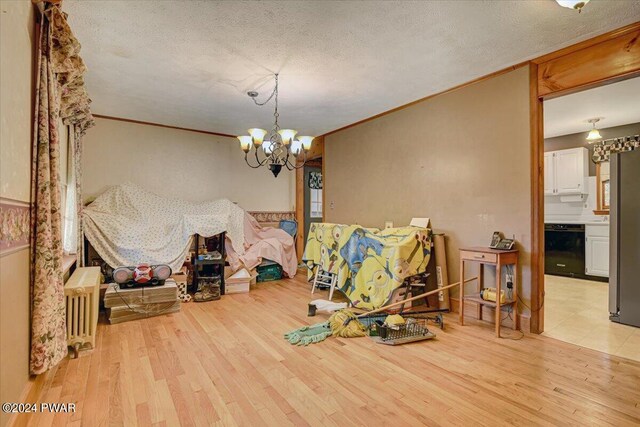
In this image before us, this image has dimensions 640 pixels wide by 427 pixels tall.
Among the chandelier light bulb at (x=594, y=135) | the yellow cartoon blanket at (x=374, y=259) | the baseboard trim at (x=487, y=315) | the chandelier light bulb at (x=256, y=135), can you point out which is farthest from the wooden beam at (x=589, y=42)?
the chandelier light bulb at (x=594, y=135)

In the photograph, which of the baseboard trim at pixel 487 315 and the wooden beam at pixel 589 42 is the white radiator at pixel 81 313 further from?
the wooden beam at pixel 589 42

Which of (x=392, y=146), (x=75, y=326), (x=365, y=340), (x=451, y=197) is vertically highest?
(x=392, y=146)

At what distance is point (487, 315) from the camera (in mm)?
3070

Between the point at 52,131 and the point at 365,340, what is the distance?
8.83 feet

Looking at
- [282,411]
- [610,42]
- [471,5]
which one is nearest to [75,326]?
[282,411]

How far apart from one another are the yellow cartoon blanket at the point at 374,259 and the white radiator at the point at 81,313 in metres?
2.43

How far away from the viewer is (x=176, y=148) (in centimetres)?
507

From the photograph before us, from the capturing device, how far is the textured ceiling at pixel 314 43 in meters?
2.07

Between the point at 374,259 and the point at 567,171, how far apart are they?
4387 mm

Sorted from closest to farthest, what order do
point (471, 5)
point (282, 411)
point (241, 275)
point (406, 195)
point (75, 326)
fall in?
point (282, 411) → point (471, 5) → point (75, 326) → point (406, 195) → point (241, 275)

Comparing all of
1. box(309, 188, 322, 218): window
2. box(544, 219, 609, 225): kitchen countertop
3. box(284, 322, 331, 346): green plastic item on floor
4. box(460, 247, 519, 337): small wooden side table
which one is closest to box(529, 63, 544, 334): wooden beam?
box(460, 247, 519, 337): small wooden side table

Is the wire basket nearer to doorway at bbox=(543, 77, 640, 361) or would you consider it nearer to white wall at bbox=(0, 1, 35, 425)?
doorway at bbox=(543, 77, 640, 361)

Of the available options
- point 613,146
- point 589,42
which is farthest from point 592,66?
point 613,146

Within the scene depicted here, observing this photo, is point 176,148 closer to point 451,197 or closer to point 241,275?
point 241,275
